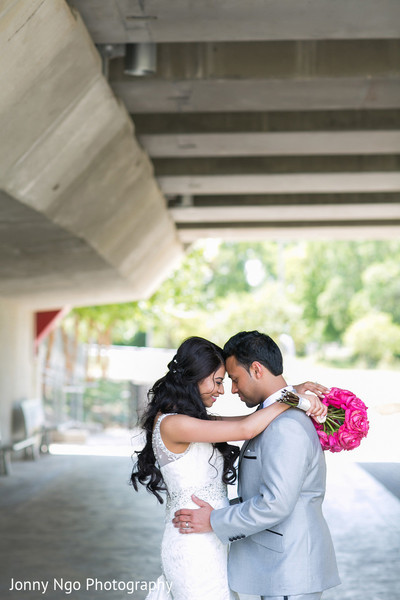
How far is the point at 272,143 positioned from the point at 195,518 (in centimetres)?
719

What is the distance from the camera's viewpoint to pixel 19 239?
9.52 meters

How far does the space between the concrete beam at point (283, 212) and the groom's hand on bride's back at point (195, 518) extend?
10.7 metres

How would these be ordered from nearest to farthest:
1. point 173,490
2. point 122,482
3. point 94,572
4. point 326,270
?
point 173,490 → point 94,572 → point 122,482 → point 326,270

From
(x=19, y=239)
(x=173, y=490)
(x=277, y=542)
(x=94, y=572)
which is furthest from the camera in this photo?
(x=19, y=239)

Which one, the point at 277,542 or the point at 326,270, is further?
the point at 326,270

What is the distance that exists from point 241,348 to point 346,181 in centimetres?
916

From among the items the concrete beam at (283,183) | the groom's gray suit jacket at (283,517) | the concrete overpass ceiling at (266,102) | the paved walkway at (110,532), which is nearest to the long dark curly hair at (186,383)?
the groom's gray suit jacket at (283,517)

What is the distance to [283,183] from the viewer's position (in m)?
12.4

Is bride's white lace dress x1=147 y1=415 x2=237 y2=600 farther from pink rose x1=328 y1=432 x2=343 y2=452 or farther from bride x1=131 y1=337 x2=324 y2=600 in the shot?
pink rose x1=328 y1=432 x2=343 y2=452

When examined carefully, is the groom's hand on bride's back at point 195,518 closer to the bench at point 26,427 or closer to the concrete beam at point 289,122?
the concrete beam at point 289,122

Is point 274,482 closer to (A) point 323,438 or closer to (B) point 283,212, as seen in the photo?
(A) point 323,438

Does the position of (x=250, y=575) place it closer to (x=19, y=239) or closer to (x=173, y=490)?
(x=173, y=490)

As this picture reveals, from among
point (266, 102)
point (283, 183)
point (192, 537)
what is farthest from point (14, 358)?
point (192, 537)

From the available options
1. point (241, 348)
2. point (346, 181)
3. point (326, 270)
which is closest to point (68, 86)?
point (241, 348)
